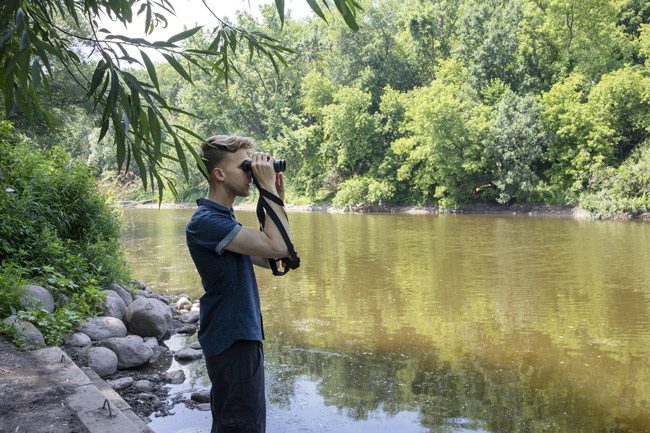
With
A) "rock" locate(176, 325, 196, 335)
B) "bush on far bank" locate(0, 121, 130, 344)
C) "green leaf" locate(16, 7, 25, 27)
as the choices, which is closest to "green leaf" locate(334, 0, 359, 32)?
"green leaf" locate(16, 7, 25, 27)

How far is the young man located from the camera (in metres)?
2.23

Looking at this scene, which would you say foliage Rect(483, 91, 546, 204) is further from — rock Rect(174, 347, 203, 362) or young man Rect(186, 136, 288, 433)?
young man Rect(186, 136, 288, 433)

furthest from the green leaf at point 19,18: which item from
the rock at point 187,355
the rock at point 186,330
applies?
the rock at point 186,330

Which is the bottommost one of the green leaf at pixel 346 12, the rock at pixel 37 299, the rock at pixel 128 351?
the rock at pixel 128 351

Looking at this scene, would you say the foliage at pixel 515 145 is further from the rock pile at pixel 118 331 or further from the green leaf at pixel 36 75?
the green leaf at pixel 36 75

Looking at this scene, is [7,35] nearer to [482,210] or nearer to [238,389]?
[238,389]

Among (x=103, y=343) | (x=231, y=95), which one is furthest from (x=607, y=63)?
(x=103, y=343)

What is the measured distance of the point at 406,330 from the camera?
826cm

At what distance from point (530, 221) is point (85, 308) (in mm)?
22453

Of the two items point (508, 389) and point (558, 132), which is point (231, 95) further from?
point (508, 389)

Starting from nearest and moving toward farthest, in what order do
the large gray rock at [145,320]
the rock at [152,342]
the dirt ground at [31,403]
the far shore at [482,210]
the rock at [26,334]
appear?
the dirt ground at [31,403], the rock at [26,334], the rock at [152,342], the large gray rock at [145,320], the far shore at [482,210]

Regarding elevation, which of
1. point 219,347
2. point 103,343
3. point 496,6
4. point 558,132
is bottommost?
point 103,343

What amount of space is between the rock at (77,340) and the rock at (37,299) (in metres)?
0.38

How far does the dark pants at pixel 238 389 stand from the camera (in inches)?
87.9
